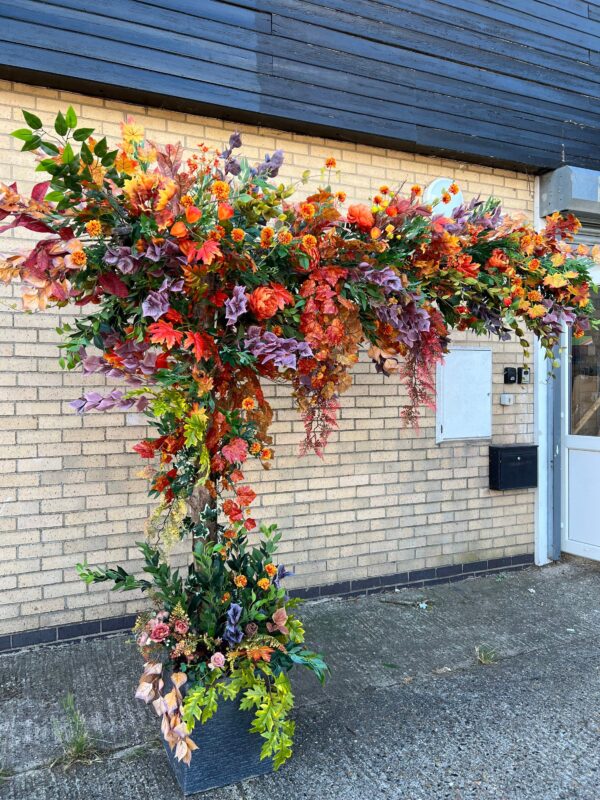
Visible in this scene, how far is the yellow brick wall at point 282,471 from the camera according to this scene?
343cm

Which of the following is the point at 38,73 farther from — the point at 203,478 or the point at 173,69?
the point at 203,478

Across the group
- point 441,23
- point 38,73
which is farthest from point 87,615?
point 441,23

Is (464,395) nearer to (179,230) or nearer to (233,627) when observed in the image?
(233,627)

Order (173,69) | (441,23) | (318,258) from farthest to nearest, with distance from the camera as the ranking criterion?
(441,23)
(173,69)
(318,258)

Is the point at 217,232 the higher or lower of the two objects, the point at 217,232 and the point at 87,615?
the higher

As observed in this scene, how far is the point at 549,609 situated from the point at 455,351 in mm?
1949

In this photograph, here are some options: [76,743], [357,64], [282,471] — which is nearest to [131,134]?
[76,743]

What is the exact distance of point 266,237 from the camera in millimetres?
1992

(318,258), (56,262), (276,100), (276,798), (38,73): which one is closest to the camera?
(56,262)

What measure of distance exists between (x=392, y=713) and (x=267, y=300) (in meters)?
2.08

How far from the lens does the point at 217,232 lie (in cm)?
192

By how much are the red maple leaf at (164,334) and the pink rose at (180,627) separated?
3.52 feet

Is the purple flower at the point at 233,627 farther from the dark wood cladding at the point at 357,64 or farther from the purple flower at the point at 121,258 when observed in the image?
the dark wood cladding at the point at 357,64

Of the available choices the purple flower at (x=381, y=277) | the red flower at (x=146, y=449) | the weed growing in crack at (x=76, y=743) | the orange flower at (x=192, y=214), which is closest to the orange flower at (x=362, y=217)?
the purple flower at (x=381, y=277)
